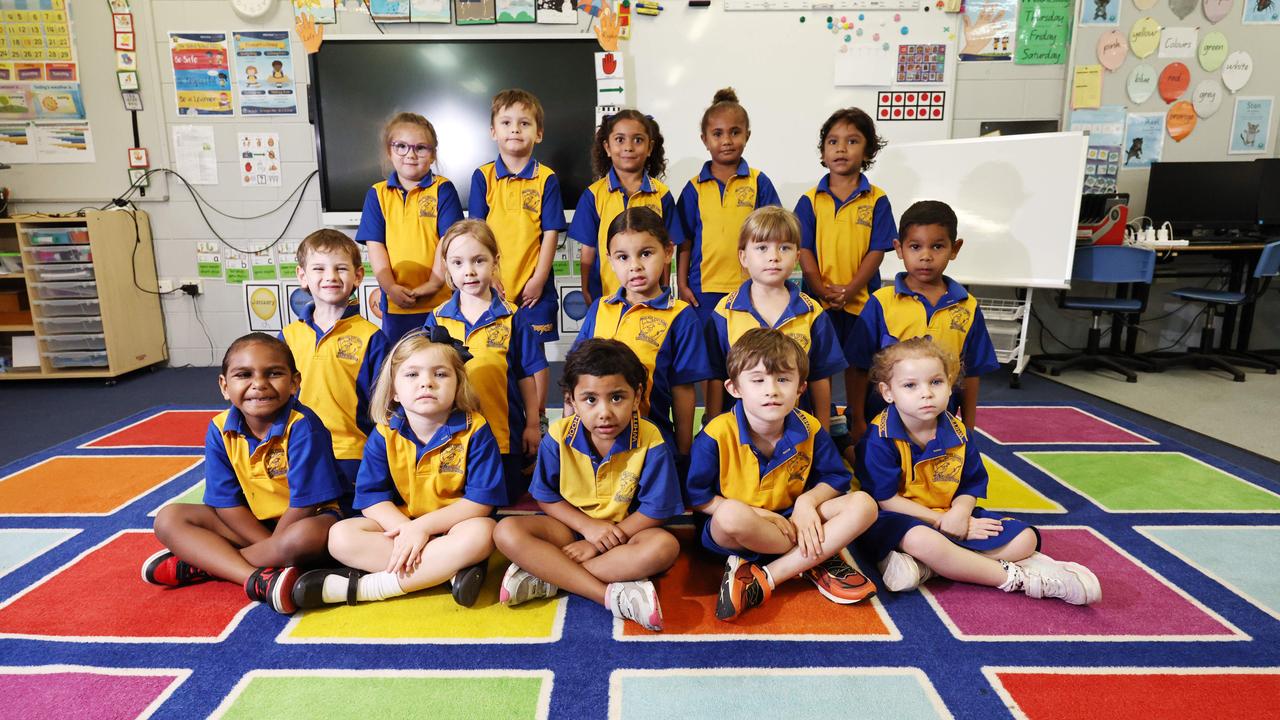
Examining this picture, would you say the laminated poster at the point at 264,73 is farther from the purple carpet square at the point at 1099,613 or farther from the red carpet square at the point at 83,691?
the purple carpet square at the point at 1099,613

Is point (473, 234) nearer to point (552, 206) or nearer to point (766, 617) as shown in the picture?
point (552, 206)

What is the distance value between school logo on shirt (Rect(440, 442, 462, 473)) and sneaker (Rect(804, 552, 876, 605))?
84 cm

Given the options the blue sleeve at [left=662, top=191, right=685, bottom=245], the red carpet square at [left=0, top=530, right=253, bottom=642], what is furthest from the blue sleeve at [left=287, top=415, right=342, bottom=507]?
the blue sleeve at [left=662, top=191, right=685, bottom=245]

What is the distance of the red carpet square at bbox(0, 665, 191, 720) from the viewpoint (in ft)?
3.76

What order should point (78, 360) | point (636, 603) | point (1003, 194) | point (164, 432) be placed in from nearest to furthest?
point (636, 603)
point (164, 432)
point (1003, 194)
point (78, 360)

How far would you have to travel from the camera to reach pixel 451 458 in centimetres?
155

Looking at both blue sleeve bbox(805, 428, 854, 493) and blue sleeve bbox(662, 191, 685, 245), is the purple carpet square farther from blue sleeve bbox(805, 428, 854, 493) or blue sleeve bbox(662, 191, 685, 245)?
blue sleeve bbox(662, 191, 685, 245)

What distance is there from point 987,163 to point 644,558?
2.91 metres

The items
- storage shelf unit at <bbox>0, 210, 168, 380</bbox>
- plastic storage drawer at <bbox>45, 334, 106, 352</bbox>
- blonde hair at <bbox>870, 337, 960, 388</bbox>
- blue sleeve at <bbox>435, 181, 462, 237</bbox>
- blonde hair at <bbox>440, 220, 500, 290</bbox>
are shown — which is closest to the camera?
blonde hair at <bbox>870, 337, 960, 388</bbox>

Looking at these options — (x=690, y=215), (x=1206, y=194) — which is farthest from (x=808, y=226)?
(x=1206, y=194)

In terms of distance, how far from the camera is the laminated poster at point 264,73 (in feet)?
11.9

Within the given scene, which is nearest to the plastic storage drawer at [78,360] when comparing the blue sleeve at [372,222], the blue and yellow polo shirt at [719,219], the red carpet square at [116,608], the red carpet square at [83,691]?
the blue sleeve at [372,222]

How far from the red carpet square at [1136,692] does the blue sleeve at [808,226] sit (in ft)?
4.96

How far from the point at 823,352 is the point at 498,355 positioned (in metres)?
0.89
